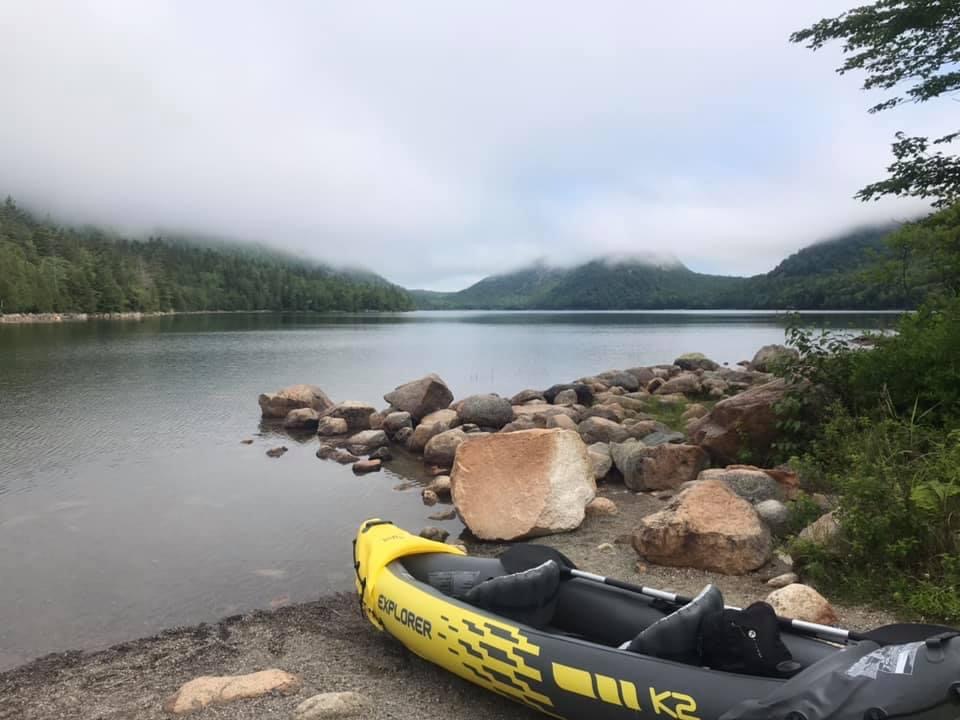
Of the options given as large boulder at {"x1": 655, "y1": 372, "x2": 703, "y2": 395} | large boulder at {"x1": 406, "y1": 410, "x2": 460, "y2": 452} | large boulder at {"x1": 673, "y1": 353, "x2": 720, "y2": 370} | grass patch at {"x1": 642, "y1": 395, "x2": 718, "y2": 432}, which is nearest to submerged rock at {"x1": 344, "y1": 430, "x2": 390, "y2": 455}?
large boulder at {"x1": 406, "y1": 410, "x2": 460, "y2": 452}

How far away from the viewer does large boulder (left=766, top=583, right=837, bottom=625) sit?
5871 mm

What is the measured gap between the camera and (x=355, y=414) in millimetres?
21516

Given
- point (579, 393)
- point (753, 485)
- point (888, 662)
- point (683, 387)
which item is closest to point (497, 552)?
point (753, 485)

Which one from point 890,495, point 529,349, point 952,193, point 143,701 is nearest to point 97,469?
point 143,701

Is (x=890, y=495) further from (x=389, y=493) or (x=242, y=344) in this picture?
(x=242, y=344)

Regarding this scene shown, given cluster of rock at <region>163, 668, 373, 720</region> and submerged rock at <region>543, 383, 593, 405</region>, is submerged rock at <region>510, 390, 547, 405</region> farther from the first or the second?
cluster of rock at <region>163, 668, 373, 720</region>

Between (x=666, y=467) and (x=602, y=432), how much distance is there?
14.0 ft

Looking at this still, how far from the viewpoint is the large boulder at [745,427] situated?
12.2 meters

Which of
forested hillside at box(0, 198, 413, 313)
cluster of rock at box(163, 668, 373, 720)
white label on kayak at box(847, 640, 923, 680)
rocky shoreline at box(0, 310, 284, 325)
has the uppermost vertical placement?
forested hillside at box(0, 198, 413, 313)

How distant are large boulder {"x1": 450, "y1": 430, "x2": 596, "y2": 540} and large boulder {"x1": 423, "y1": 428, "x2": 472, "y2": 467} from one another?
203 inches

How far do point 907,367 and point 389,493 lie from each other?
32.7 ft

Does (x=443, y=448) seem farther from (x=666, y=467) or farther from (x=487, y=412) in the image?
(x=666, y=467)

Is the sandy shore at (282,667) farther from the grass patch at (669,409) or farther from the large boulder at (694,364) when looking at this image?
the large boulder at (694,364)

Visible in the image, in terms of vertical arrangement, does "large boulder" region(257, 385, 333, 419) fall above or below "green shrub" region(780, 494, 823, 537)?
below
